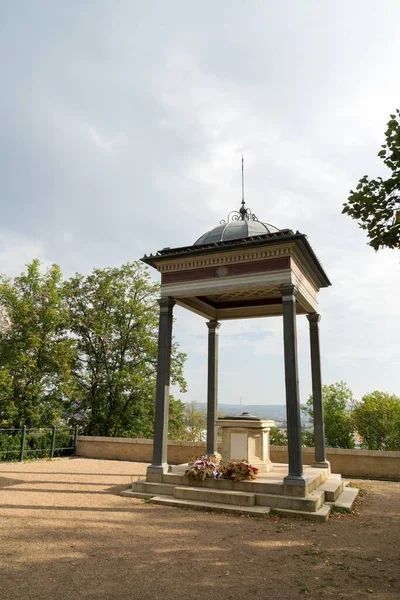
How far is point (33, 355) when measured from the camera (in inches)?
867

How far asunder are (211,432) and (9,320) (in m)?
15.6

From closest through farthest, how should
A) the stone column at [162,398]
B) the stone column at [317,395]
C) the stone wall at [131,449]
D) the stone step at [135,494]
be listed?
1. the stone step at [135,494]
2. the stone column at [162,398]
3. the stone column at [317,395]
4. the stone wall at [131,449]

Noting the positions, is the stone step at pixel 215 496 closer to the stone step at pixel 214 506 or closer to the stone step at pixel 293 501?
the stone step at pixel 214 506

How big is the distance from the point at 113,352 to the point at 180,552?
66.3ft

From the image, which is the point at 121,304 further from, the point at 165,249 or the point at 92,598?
the point at 92,598

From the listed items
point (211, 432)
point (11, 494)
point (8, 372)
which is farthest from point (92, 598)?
point (8, 372)

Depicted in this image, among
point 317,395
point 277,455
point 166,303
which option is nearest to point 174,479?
point 166,303

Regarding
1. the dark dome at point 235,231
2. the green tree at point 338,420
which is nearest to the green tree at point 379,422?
the green tree at point 338,420

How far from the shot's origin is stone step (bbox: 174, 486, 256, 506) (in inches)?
364

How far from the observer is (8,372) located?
830 inches

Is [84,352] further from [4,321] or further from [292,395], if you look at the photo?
[292,395]

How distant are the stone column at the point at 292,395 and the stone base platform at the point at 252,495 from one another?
293 mm

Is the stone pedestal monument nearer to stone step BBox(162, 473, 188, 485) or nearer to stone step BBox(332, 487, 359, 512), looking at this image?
stone step BBox(162, 473, 188, 485)

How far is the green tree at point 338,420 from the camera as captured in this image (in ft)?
85.6
